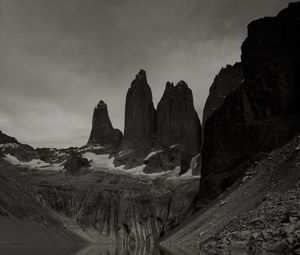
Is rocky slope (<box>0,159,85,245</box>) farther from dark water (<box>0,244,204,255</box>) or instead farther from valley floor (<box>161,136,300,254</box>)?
valley floor (<box>161,136,300,254</box>)

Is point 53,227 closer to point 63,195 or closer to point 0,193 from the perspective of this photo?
point 0,193

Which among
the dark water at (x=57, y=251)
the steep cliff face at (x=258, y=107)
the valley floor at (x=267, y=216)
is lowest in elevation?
the dark water at (x=57, y=251)

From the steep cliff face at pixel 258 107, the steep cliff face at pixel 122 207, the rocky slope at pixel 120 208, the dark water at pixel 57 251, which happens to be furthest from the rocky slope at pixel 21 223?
the steep cliff face at pixel 122 207

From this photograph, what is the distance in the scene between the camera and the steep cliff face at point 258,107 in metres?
98.6

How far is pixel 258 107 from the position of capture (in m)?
105

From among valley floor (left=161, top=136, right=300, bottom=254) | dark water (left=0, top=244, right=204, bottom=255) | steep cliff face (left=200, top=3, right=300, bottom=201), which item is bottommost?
dark water (left=0, top=244, right=204, bottom=255)

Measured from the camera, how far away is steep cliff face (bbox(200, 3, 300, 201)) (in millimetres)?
98606

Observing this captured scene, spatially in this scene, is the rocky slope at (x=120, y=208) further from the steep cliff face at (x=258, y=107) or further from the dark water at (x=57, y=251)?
the dark water at (x=57, y=251)

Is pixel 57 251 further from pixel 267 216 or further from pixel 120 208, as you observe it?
pixel 120 208

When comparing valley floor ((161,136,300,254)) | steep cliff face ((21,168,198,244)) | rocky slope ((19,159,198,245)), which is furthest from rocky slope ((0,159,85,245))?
steep cliff face ((21,168,198,244))

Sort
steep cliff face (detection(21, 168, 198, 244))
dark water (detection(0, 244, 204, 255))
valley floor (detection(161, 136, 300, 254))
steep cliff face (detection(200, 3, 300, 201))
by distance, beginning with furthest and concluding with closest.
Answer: steep cliff face (detection(21, 168, 198, 244)), steep cliff face (detection(200, 3, 300, 201)), dark water (detection(0, 244, 204, 255)), valley floor (detection(161, 136, 300, 254))

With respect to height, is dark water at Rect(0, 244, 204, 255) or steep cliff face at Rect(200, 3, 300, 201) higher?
steep cliff face at Rect(200, 3, 300, 201)

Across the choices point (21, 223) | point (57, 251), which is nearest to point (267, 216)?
point (57, 251)

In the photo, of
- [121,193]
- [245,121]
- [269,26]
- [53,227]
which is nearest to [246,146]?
[245,121]
